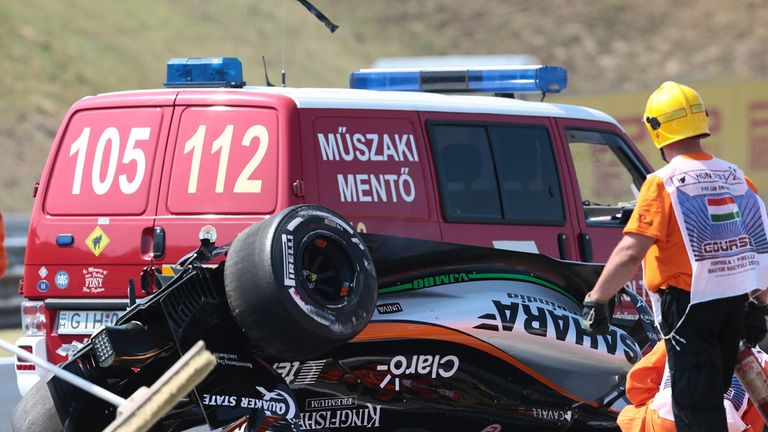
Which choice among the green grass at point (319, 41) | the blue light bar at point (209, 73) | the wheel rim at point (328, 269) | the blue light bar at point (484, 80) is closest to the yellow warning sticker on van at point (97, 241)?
the blue light bar at point (209, 73)

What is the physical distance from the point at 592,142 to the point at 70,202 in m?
3.19

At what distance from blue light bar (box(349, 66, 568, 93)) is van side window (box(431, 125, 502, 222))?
1027 mm

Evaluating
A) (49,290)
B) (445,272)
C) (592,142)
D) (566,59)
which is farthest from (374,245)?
(566,59)

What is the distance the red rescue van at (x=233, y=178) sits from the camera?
6.68m

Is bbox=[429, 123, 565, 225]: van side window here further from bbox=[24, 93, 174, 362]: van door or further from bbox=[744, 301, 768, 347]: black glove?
bbox=[744, 301, 768, 347]: black glove

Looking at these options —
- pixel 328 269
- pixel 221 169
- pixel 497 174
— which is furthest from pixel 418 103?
pixel 328 269

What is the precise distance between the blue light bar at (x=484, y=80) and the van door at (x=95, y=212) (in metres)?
2.15

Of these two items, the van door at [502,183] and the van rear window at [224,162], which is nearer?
the van rear window at [224,162]

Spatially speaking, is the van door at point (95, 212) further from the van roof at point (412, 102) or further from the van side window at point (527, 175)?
the van side window at point (527, 175)

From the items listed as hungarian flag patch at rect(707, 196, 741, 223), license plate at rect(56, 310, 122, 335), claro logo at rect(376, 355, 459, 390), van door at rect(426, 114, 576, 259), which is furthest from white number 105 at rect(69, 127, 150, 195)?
hungarian flag patch at rect(707, 196, 741, 223)

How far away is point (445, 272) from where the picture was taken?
6383 millimetres

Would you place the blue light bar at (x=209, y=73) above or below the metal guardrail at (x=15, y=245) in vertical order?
above

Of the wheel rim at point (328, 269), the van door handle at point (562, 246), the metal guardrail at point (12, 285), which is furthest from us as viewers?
the metal guardrail at point (12, 285)

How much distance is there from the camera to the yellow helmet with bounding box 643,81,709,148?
539cm
